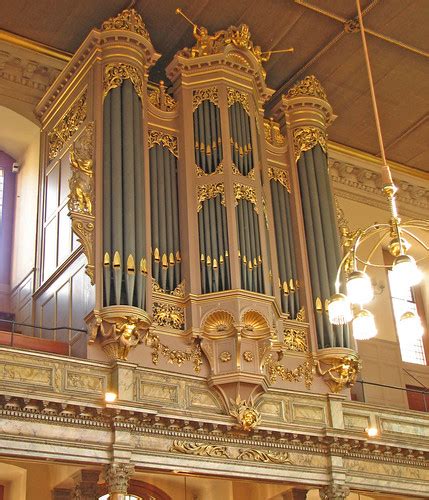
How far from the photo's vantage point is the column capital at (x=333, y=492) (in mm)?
12477

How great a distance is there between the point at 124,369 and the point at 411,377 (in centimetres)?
715

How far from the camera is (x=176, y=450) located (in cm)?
1155

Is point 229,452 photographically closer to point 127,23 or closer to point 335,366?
point 335,366

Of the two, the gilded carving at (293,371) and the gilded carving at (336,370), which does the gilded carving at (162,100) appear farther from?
the gilded carving at (336,370)

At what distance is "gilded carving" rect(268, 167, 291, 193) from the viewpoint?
47.9 feet

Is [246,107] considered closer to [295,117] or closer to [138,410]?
[295,117]

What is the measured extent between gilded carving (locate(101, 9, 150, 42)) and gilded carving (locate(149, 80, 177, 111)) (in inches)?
30.9

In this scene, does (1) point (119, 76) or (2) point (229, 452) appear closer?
(2) point (229, 452)

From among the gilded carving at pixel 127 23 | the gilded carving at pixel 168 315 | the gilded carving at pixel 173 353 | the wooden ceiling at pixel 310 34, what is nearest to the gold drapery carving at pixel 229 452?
the gilded carving at pixel 173 353

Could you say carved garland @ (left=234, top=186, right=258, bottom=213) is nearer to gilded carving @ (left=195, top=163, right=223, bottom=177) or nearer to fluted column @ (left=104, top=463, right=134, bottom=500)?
gilded carving @ (left=195, top=163, right=223, bottom=177)

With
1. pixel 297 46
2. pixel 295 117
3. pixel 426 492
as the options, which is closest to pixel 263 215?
pixel 295 117

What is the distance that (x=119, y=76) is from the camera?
1327 cm

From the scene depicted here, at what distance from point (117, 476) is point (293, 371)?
10.4ft

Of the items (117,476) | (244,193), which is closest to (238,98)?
(244,193)
